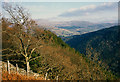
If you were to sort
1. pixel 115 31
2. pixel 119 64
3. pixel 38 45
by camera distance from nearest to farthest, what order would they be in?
pixel 38 45 < pixel 119 64 < pixel 115 31

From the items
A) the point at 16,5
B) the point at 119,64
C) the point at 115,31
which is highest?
the point at 115,31

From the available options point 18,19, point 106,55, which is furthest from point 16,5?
point 106,55

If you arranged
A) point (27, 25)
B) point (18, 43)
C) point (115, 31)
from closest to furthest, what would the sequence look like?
point (27, 25)
point (18, 43)
point (115, 31)

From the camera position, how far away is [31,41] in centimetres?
1955

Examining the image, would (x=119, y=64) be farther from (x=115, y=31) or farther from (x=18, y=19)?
(x=18, y=19)

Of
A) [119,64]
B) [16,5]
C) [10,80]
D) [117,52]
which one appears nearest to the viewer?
[10,80]

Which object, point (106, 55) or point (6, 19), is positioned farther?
point (106, 55)

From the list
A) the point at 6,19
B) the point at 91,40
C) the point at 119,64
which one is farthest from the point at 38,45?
the point at 91,40

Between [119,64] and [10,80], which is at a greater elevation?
[10,80]

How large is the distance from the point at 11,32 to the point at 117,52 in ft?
479

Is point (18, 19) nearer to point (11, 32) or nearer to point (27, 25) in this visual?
point (27, 25)

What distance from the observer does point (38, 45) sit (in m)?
21.1

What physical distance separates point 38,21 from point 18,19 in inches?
110

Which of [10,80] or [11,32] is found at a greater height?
[11,32]
